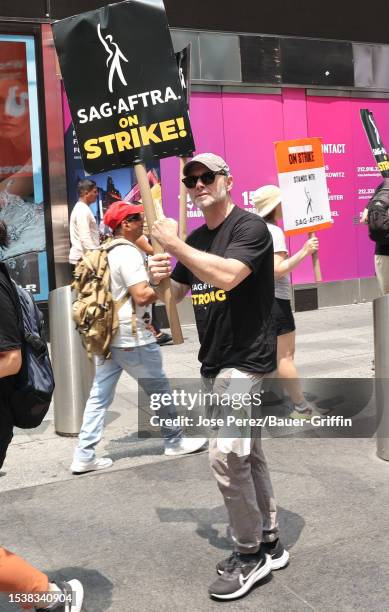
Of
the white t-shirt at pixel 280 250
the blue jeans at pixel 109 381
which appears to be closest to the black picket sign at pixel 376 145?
the white t-shirt at pixel 280 250

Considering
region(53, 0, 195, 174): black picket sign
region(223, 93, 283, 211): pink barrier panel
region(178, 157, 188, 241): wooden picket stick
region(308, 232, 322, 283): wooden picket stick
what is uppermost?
region(223, 93, 283, 211): pink barrier panel

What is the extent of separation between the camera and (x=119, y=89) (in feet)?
12.7

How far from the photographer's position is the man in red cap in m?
5.07

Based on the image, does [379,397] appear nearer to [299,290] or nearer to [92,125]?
[92,125]

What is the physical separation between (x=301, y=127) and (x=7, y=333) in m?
10.1

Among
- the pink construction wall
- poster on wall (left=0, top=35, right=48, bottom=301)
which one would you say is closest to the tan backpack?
poster on wall (left=0, top=35, right=48, bottom=301)

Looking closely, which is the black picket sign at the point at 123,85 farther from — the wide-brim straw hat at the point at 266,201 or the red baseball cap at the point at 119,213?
the wide-brim straw hat at the point at 266,201

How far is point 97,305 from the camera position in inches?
200

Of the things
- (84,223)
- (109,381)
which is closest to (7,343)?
(109,381)

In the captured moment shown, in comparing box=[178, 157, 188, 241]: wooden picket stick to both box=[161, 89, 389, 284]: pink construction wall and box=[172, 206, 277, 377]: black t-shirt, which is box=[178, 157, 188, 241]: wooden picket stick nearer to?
box=[172, 206, 277, 377]: black t-shirt

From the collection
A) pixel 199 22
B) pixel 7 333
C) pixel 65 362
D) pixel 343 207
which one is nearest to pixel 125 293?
pixel 65 362

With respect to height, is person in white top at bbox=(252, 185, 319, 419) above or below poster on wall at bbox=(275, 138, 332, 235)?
below

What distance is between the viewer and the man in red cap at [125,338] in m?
5.07

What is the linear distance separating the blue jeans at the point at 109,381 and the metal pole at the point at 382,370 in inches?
60.0
